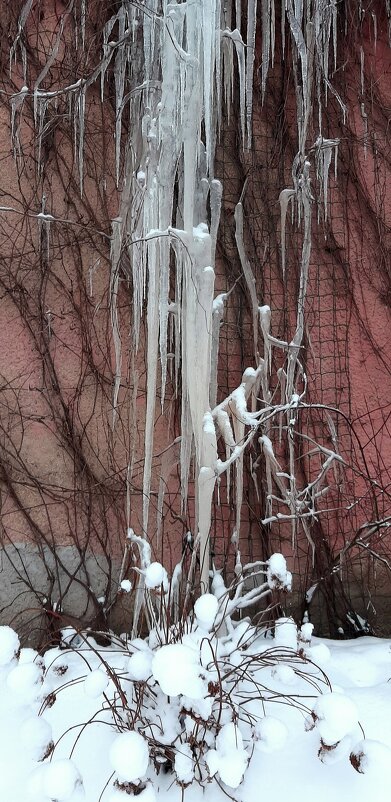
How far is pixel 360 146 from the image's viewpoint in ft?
8.59

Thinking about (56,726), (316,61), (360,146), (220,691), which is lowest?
(56,726)

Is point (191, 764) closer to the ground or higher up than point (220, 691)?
closer to the ground

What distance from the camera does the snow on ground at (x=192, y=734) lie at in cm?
128

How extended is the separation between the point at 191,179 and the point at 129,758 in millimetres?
1556

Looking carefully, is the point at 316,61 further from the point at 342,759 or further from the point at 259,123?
the point at 342,759

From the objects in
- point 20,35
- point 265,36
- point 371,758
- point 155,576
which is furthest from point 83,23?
point 371,758

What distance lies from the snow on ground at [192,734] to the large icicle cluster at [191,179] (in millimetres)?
434

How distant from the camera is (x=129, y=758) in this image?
123 cm

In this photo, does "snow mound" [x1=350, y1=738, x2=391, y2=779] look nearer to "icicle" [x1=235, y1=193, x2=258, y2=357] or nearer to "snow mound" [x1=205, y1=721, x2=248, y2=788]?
"snow mound" [x1=205, y1=721, x2=248, y2=788]

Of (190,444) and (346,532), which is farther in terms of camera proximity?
(346,532)

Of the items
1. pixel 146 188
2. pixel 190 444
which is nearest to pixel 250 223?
pixel 146 188

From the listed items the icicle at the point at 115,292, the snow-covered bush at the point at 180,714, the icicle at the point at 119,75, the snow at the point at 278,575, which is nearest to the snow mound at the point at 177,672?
the snow-covered bush at the point at 180,714

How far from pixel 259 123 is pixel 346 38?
48 centimetres

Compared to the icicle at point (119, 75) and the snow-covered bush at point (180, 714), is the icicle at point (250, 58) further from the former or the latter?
the snow-covered bush at point (180, 714)
